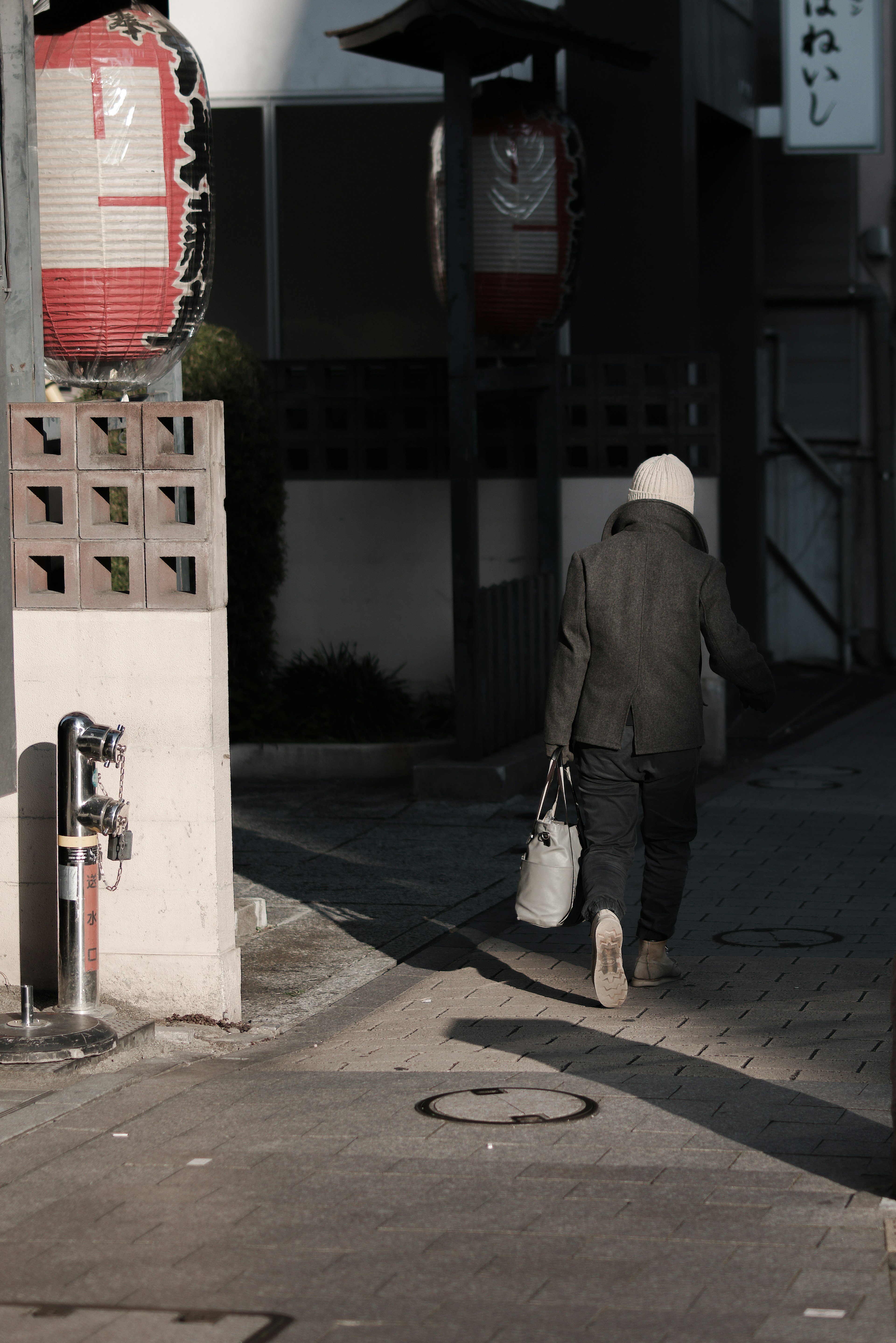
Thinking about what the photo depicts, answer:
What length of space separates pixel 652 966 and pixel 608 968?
50 cm

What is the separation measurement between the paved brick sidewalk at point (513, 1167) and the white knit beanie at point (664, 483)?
172cm

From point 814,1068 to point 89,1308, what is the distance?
246 centimetres

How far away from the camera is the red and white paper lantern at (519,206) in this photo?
10.7 meters

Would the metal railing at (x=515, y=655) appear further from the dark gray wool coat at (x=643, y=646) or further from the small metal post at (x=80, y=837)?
the small metal post at (x=80, y=837)

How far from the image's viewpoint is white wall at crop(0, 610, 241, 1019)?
20.0ft

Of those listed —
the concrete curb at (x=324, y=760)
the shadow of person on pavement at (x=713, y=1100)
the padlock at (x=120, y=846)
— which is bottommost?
the shadow of person on pavement at (x=713, y=1100)

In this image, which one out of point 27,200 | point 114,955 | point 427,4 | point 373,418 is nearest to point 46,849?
point 114,955

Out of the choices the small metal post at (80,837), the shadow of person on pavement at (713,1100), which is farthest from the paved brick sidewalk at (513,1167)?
the small metal post at (80,837)

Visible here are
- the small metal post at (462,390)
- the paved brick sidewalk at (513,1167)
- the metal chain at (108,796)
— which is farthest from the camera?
the small metal post at (462,390)

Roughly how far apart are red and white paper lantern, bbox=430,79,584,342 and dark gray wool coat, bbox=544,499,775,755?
4.59 meters

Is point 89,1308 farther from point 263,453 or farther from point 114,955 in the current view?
point 263,453

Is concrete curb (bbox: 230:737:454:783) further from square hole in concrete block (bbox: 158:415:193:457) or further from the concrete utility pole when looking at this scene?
the concrete utility pole

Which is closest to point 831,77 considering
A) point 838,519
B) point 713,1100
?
point 838,519

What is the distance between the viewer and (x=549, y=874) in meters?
6.34
